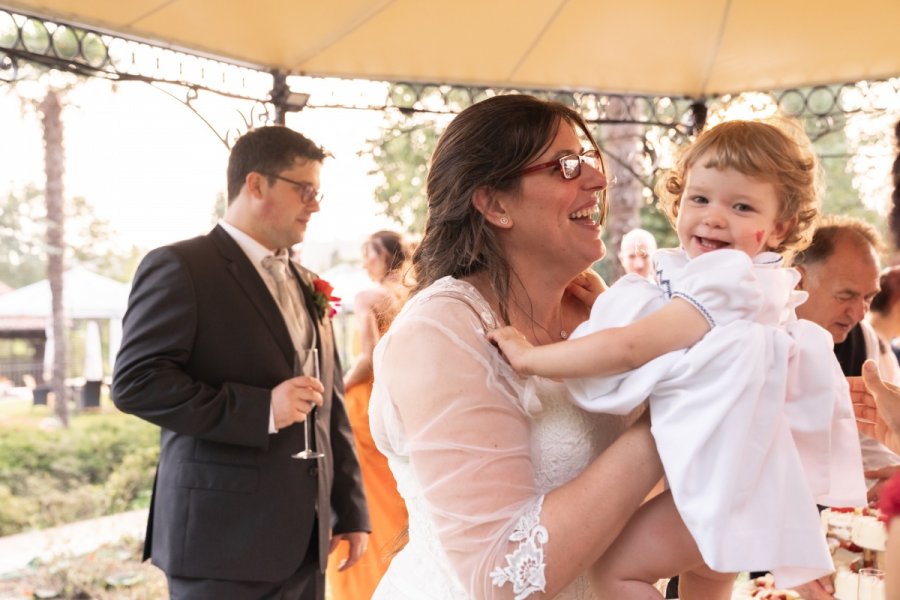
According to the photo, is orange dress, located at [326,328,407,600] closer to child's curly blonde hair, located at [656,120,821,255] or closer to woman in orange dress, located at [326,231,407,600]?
woman in orange dress, located at [326,231,407,600]

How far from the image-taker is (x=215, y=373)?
3613 mm

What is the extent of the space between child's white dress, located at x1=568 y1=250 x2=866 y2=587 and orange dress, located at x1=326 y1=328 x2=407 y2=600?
357 cm

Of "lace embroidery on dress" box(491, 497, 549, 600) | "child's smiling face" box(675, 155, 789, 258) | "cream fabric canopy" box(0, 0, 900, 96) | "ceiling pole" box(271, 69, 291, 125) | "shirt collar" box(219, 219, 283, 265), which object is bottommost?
"lace embroidery on dress" box(491, 497, 549, 600)

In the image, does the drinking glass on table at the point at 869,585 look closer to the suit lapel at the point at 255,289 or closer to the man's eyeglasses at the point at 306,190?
the suit lapel at the point at 255,289

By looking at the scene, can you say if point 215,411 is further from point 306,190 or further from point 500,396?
point 500,396

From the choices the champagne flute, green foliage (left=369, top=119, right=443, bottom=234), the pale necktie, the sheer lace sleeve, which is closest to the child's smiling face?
the sheer lace sleeve

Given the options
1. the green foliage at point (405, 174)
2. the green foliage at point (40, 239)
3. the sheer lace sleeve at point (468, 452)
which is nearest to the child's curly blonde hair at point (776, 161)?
the sheer lace sleeve at point (468, 452)

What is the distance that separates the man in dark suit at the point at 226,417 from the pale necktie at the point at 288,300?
16 millimetres

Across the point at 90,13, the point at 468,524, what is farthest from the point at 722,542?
the point at 90,13

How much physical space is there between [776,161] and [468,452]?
89cm

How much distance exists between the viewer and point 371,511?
5648 mm

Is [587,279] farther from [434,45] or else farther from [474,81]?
[474,81]

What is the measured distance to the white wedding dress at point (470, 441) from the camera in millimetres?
1818

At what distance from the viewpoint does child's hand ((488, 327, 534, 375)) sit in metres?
1.91
